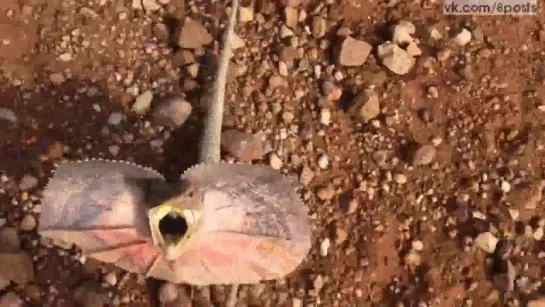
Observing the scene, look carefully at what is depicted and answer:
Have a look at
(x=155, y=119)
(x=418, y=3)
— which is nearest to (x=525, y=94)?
(x=418, y=3)

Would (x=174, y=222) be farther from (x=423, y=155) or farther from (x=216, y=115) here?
(x=423, y=155)

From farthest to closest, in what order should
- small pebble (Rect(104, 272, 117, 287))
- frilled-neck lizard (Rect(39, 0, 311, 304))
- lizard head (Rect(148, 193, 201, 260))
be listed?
small pebble (Rect(104, 272, 117, 287))
frilled-neck lizard (Rect(39, 0, 311, 304))
lizard head (Rect(148, 193, 201, 260))

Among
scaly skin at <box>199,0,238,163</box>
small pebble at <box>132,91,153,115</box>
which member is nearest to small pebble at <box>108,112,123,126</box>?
small pebble at <box>132,91,153,115</box>

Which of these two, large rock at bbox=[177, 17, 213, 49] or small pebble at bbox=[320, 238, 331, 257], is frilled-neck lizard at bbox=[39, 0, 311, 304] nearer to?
small pebble at bbox=[320, 238, 331, 257]

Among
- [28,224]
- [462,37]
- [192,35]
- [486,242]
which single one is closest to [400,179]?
[486,242]

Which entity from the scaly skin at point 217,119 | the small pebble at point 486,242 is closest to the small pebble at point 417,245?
the small pebble at point 486,242

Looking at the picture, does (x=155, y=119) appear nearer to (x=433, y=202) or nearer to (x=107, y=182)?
(x=107, y=182)

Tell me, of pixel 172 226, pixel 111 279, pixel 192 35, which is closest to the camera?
pixel 172 226

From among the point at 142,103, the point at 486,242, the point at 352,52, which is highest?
the point at 352,52
